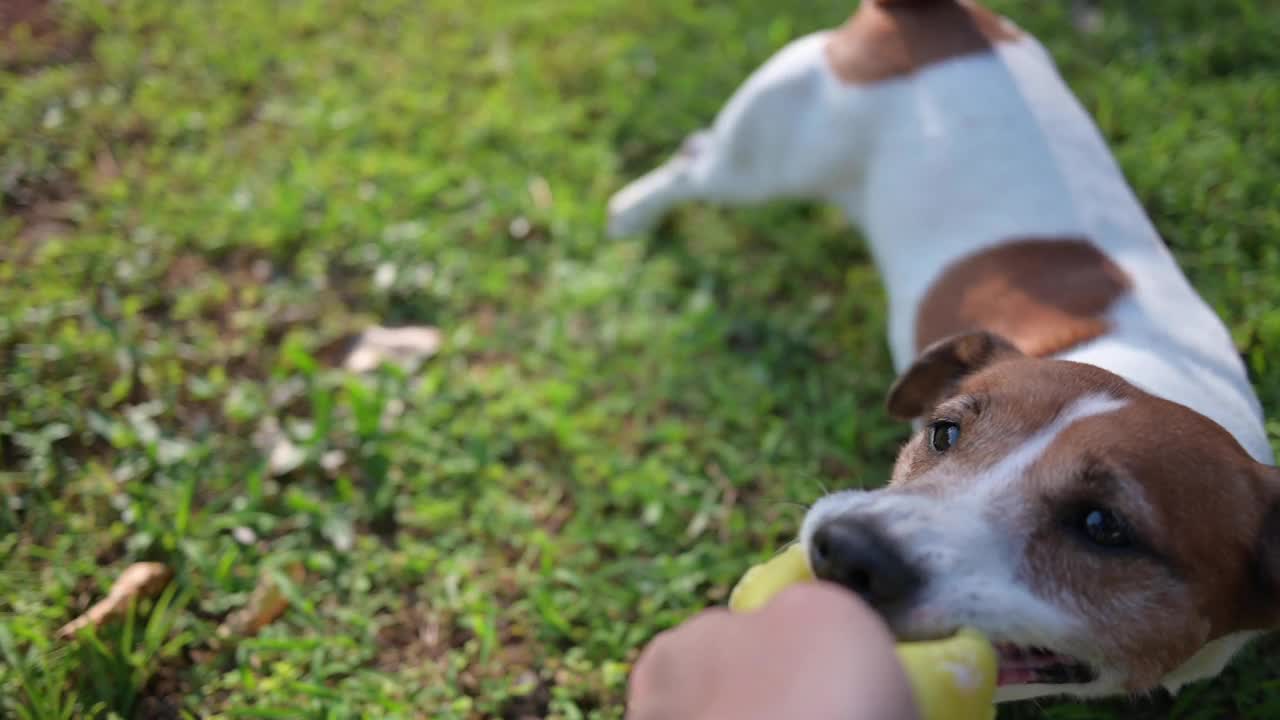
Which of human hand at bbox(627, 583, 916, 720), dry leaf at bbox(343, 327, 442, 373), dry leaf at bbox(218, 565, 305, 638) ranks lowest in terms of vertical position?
dry leaf at bbox(218, 565, 305, 638)

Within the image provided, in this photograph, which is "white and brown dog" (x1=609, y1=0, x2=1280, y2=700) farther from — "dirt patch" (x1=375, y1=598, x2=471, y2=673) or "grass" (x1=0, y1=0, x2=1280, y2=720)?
"dirt patch" (x1=375, y1=598, x2=471, y2=673)

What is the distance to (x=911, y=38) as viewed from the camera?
159 inches

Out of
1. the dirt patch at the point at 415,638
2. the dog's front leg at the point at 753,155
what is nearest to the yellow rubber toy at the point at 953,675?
the dirt patch at the point at 415,638

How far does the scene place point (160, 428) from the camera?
13.3 ft

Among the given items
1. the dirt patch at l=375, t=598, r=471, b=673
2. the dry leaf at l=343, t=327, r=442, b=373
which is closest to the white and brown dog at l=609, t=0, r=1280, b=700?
the dry leaf at l=343, t=327, r=442, b=373

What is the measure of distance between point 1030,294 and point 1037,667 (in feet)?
4.88

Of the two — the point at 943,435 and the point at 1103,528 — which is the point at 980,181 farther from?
the point at 1103,528

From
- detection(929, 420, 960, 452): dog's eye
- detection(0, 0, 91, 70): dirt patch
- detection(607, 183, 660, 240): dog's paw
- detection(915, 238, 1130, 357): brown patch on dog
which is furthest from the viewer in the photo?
detection(0, 0, 91, 70): dirt patch

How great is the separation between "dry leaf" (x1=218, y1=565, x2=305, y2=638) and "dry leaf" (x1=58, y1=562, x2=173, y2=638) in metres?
0.28

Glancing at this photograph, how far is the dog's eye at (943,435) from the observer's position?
275cm

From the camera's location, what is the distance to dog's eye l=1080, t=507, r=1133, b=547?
7.82ft

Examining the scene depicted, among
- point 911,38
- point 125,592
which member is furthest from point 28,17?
point 911,38

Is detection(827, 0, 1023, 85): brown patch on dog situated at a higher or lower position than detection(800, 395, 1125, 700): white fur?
higher

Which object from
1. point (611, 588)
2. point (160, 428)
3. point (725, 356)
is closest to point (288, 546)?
point (160, 428)
